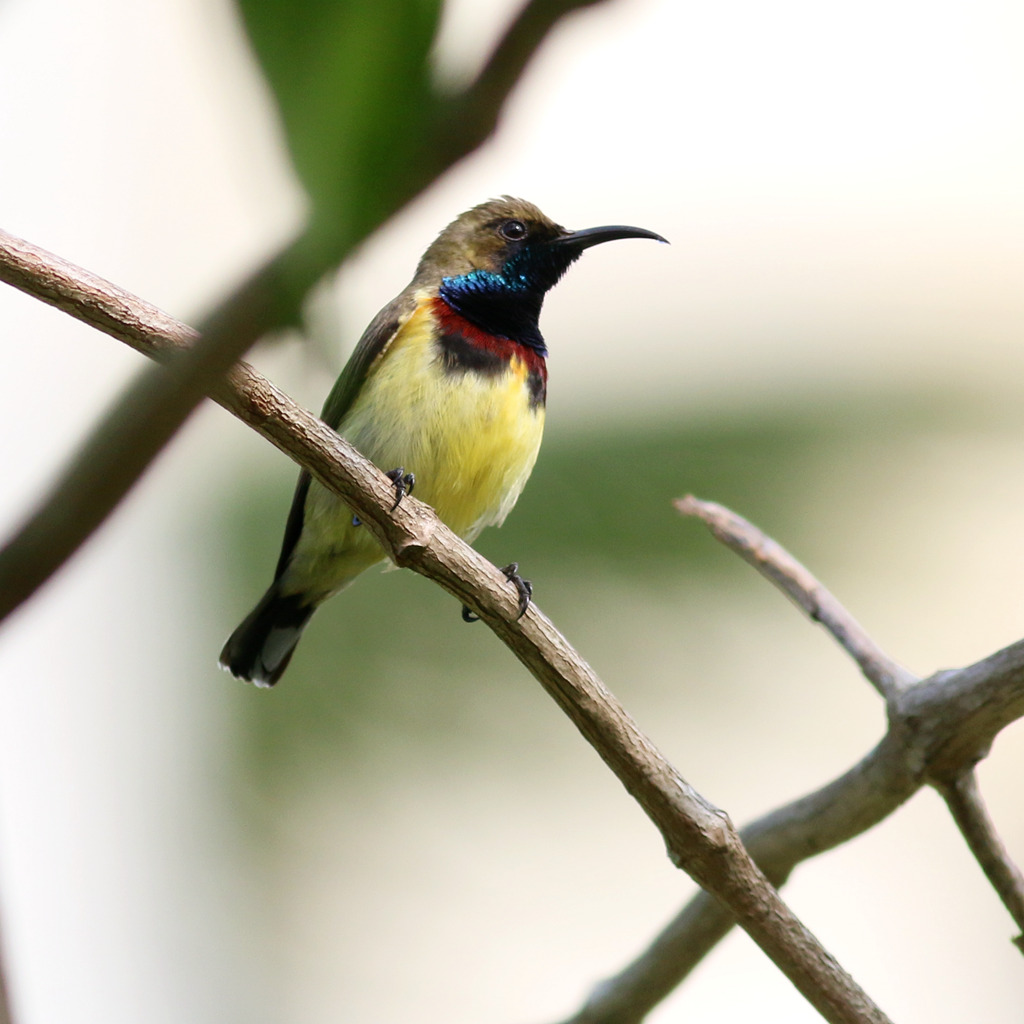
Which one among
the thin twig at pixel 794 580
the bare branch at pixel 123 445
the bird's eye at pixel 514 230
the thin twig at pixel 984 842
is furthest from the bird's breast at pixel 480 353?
the bare branch at pixel 123 445

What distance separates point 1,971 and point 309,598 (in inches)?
152

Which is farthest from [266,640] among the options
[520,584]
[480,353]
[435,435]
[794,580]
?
[794,580]

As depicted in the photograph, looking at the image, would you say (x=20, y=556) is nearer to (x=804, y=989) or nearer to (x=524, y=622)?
(x=524, y=622)

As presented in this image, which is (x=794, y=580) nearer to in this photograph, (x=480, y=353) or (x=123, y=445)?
(x=480, y=353)

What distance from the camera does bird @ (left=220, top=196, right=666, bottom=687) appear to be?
163 inches

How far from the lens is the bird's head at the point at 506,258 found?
4.62 metres

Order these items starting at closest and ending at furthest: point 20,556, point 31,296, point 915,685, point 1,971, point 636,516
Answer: point 20,556
point 1,971
point 31,296
point 915,685
point 636,516

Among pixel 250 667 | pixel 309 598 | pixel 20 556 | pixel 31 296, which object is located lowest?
pixel 250 667

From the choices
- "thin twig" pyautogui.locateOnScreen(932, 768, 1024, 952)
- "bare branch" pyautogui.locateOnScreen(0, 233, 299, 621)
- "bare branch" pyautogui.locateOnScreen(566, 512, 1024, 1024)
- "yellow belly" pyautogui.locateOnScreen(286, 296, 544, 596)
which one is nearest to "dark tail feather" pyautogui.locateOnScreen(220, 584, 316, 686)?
"yellow belly" pyautogui.locateOnScreen(286, 296, 544, 596)

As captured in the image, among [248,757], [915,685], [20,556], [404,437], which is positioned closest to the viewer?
[20,556]

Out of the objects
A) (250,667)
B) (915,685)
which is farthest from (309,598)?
(915,685)

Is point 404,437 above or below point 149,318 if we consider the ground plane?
below

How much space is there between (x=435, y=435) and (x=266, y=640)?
1.24 m

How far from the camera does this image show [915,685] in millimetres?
3264
